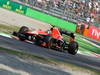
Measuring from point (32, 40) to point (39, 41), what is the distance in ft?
1.25

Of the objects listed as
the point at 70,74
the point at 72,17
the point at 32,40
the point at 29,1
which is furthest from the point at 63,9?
the point at 70,74

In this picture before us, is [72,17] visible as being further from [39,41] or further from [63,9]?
[39,41]

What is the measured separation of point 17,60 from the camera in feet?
25.5

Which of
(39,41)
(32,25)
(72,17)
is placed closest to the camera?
(39,41)

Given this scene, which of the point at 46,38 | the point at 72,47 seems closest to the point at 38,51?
the point at 46,38

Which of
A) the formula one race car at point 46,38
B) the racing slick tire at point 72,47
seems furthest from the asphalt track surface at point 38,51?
the racing slick tire at point 72,47

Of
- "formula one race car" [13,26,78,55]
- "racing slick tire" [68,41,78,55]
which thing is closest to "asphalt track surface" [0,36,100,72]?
"formula one race car" [13,26,78,55]

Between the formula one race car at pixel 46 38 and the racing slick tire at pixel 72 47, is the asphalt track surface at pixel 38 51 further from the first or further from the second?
the racing slick tire at pixel 72 47

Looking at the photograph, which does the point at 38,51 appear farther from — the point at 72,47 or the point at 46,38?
the point at 72,47

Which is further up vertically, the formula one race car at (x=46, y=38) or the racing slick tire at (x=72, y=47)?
the formula one race car at (x=46, y=38)

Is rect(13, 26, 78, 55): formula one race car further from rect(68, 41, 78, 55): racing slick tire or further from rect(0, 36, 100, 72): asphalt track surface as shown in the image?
rect(0, 36, 100, 72): asphalt track surface

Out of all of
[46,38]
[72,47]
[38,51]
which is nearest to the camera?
[38,51]

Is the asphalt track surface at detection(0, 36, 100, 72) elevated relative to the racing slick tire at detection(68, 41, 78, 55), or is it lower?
elevated

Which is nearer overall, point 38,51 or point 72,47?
point 38,51
